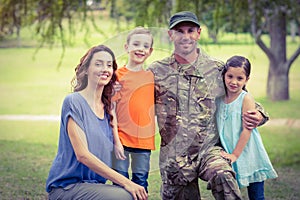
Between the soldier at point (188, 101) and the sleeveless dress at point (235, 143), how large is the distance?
0.15ft

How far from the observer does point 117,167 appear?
10.7 feet

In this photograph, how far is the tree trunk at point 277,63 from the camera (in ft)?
28.8

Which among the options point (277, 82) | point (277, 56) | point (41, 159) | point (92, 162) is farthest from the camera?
point (277, 82)

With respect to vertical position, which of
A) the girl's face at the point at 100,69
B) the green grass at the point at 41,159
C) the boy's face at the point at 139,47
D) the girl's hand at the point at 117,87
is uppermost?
the boy's face at the point at 139,47

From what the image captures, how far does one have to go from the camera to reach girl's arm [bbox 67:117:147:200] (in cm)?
305

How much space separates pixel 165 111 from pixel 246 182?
1.98ft

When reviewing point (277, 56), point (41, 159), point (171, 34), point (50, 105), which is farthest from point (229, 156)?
point (50, 105)

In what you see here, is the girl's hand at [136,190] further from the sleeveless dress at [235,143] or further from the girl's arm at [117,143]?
the sleeveless dress at [235,143]

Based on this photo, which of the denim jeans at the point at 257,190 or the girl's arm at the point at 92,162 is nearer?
the girl's arm at the point at 92,162

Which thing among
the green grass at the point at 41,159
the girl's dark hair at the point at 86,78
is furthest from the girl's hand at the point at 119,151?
the green grass at the point at 41,159

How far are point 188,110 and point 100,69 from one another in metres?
0.56

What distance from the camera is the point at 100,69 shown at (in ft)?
10.3

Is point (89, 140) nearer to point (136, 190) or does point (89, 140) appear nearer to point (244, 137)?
point (136, 190)

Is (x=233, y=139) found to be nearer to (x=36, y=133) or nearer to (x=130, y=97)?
(x=130, y=97)
